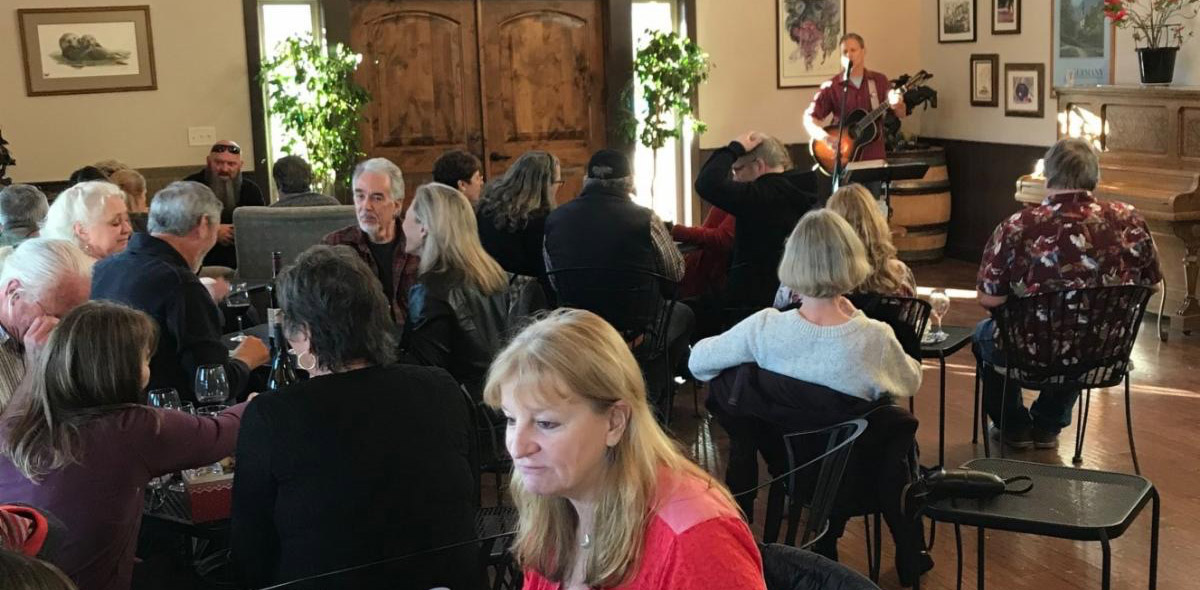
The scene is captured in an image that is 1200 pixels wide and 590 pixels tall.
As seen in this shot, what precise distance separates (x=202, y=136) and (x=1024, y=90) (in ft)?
18.7

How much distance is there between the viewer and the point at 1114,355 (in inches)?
173

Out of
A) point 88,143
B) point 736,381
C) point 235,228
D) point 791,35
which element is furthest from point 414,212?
point 791,35

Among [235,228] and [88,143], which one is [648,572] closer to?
[235,228]

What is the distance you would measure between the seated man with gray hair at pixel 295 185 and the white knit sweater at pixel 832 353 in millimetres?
3371

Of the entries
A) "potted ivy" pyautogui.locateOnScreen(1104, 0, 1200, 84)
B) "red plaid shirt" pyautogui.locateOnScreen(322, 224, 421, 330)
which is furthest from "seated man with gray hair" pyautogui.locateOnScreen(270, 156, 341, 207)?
"potted ivy" pyautogui.locateOnScreen(1104, 0, 1200, 84)

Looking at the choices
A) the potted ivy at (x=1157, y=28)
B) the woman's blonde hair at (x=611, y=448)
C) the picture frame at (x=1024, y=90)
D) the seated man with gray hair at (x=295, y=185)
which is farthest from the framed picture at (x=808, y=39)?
the woman's blonde hair at (x=611, y=448)

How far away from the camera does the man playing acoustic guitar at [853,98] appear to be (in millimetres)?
8680

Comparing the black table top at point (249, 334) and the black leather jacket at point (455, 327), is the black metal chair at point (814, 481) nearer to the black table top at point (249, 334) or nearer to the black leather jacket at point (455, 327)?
the black leather jacket at point (455, 327)

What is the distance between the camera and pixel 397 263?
4652mm

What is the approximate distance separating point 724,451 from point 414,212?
5.70ft

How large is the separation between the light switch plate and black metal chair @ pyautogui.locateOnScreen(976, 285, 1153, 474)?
5688 millimetres

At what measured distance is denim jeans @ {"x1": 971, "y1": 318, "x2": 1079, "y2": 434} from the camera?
4809mm

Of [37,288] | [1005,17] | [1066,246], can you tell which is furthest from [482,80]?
[37,288]

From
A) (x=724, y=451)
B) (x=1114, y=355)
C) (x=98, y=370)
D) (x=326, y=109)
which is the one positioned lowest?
(x=724, y=451)
